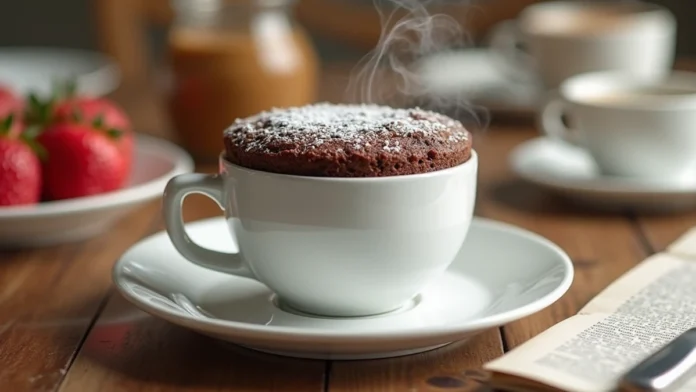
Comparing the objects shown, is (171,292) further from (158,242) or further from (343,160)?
(343,160)

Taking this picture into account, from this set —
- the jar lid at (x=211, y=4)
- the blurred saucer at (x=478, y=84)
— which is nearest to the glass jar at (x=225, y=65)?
the jar lid at (x=211, y=4)

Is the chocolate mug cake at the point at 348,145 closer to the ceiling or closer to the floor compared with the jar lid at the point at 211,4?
closer to the ceiling

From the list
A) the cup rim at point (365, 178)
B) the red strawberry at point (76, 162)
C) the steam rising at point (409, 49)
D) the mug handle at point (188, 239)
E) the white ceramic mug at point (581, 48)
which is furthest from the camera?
the white ceramic mug at point (581, 48)

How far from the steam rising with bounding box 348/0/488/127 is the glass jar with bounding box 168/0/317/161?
0.19 metres

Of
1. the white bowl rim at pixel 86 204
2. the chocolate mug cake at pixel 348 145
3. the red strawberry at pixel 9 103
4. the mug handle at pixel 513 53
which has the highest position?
the chocolate mug cake at pixel 348 145

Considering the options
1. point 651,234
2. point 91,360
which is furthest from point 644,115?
point 91,360

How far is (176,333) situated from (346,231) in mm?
189

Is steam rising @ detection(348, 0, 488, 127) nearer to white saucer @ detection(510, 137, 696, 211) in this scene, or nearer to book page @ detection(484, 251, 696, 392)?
white saucer @ detection(510, 137, 696, 211)

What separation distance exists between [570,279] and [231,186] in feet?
1.03

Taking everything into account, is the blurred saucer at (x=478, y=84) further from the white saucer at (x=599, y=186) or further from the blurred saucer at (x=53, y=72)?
the blurred saucer at (x=53, y=72)

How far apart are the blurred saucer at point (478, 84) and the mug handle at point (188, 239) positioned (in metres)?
0.88

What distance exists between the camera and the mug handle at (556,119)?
4.81 feet

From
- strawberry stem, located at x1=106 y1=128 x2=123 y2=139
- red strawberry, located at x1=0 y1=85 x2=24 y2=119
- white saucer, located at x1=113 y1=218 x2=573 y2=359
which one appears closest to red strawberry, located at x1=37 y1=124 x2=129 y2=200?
strawberry stem, located at x1=106 y1=128 x2=123 y2=139

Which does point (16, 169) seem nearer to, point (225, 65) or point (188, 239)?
point (188, 239)
